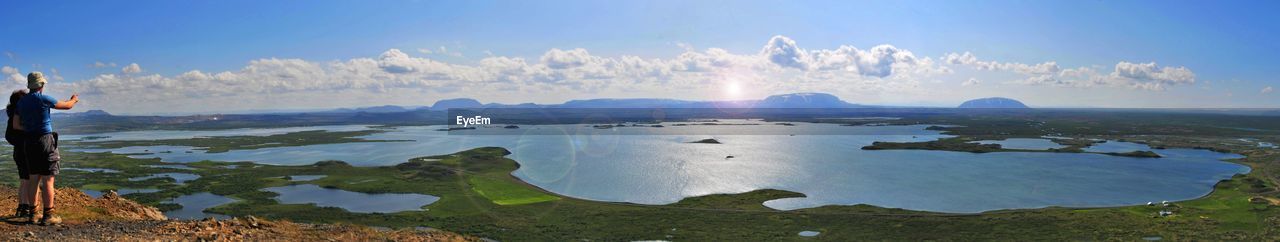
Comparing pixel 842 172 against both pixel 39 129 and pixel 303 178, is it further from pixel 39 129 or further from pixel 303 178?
pixel 39 129

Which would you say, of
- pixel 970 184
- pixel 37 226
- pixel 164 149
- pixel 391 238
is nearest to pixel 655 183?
pixel 970 184

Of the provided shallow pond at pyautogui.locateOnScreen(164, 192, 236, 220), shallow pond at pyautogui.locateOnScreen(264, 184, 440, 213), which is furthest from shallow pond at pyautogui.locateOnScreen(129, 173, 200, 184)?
shallow pond at pyautogui.locateOnScreen(264, 184, 440, 213)

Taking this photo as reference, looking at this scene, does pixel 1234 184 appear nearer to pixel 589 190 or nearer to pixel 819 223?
pixel 819 223

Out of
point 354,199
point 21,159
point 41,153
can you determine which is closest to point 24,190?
point 21,159

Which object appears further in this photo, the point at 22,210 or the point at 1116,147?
the point at 1116,147

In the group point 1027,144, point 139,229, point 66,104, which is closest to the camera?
point 66,104

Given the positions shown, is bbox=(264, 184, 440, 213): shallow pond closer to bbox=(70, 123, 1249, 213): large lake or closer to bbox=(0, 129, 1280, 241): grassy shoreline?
bbox=(0, 129, 1280, 241): grassy shoreline

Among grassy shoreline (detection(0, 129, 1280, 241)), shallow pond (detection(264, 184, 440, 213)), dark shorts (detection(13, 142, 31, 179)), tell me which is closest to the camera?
dark shorts (detection(13, 142, 31, 179))

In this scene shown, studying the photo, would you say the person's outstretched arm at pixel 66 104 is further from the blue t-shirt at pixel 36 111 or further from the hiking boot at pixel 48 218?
the hiking boot at pixel 48 218
